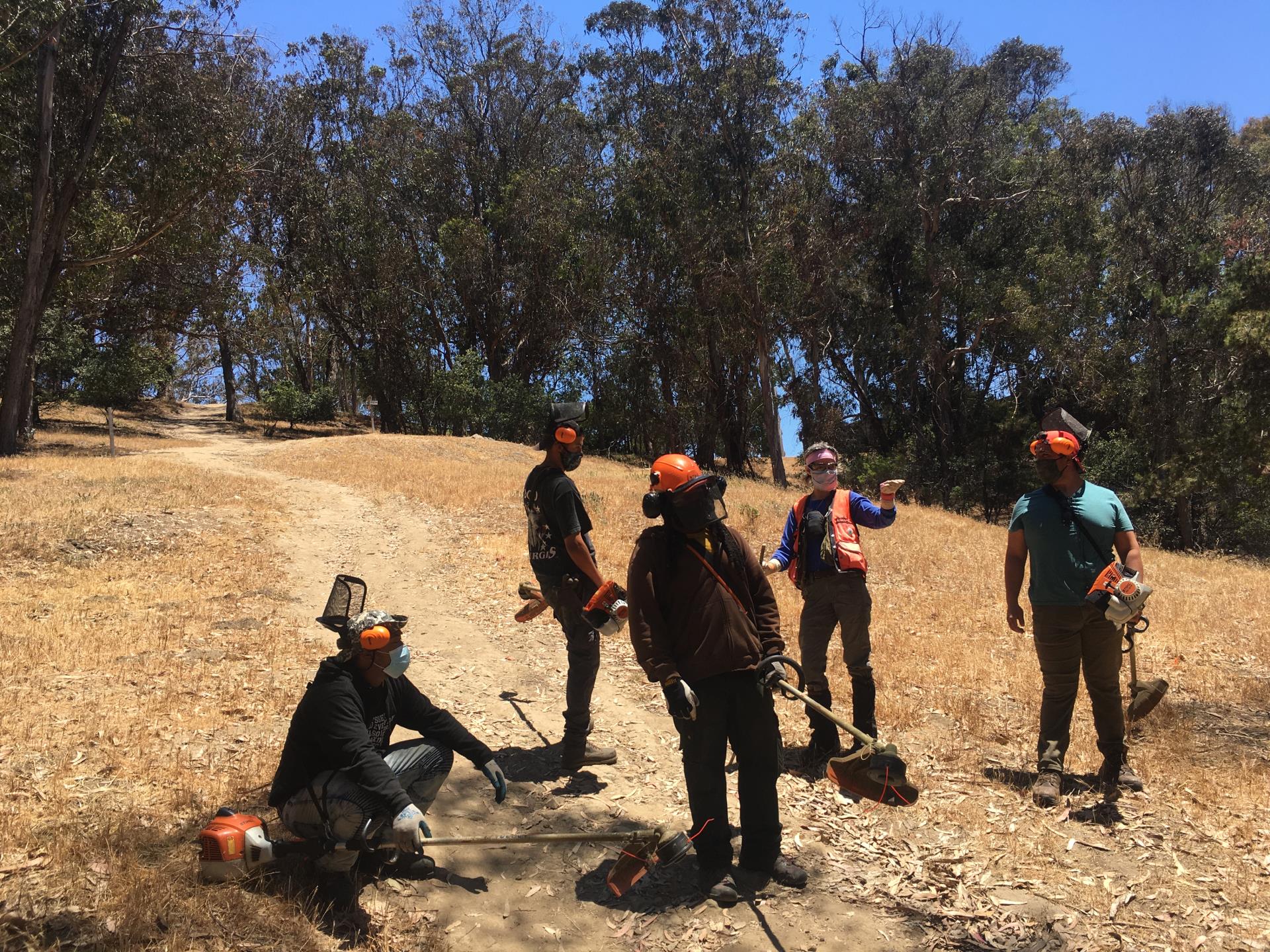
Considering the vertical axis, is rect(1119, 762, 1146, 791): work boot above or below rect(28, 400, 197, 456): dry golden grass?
below

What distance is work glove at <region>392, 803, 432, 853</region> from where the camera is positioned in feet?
13.3

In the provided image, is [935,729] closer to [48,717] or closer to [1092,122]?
[48,717]

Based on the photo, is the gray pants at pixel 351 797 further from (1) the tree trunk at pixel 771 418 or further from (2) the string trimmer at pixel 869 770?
(1) the tree trunk at pixel 771 418

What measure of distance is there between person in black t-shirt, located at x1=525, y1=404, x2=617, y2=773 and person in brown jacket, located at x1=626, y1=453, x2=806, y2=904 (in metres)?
1.13

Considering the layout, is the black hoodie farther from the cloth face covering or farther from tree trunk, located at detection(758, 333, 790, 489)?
tree trunk, located at detection(758, 333, 790, 489)

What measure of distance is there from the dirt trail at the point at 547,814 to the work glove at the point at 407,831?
0.55 m

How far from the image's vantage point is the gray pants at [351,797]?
167 inches

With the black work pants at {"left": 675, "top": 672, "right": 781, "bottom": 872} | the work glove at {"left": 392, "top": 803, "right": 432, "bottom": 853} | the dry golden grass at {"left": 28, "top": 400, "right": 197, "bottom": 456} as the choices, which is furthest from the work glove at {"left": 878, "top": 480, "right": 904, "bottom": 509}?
the dry golden grass at {"left": 28, "top": 400, "right": 197, "bottom": 456}

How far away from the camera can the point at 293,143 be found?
1673 inches

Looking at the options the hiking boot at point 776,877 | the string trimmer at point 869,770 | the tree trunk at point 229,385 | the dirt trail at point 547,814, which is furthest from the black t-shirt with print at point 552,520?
the tree trunk at point 229,385

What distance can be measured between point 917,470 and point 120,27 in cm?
3094

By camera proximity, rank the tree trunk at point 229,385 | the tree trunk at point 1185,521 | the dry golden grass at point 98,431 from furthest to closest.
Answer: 1. the tree trunk at point 229,385
2. the tree trunk at point 1185,521
3. the dry golden grass at point 98,431

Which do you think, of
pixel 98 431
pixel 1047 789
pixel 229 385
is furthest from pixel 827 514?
pixel 229 385

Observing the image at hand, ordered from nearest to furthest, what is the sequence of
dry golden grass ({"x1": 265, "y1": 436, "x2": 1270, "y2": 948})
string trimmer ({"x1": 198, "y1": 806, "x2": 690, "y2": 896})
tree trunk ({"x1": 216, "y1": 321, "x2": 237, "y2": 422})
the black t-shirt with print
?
string trimmer ({"x1": 198, "y1": 806, "x2": 690, "y2": 896}) < dry golden grass ({"x1": 265, "y1": 436, "x2": 1270, "y2": 948}) < the black t-shirt with print < tree trunk ({"x1": 216, "y1": 321, "x2": 237, "y2": 422})
